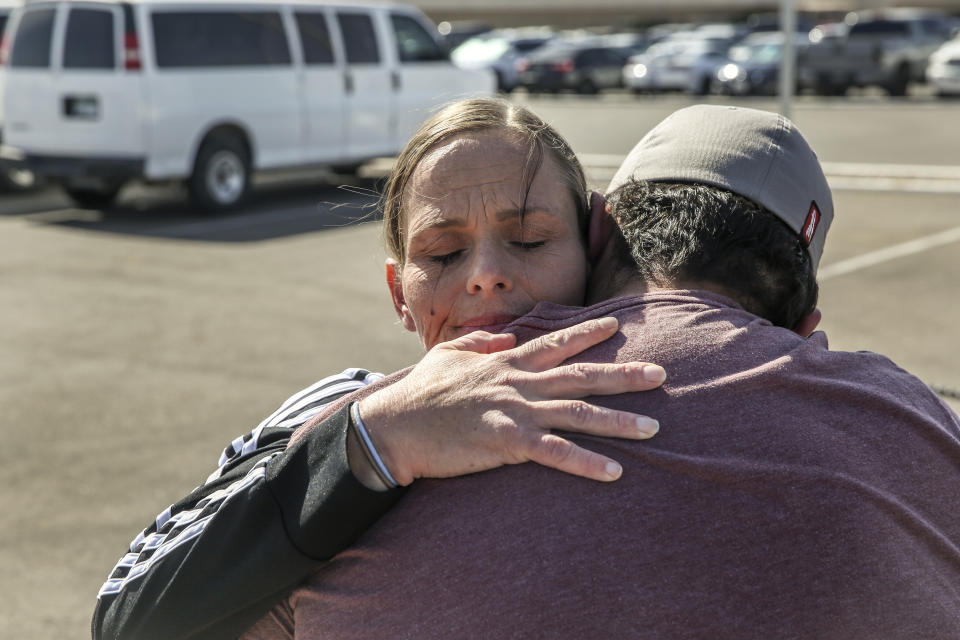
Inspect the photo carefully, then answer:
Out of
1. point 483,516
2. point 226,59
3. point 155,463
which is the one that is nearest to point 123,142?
point 226,59

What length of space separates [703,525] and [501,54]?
1353 inches

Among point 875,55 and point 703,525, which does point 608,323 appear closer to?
point 703,525

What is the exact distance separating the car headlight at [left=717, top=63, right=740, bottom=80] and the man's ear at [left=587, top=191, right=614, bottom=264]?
29.3m

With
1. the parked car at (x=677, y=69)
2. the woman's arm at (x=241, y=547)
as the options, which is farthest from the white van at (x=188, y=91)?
the parked car at (x=677, y=69)

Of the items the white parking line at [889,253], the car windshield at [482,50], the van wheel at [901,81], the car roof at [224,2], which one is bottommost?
the van wheel at [901,81]

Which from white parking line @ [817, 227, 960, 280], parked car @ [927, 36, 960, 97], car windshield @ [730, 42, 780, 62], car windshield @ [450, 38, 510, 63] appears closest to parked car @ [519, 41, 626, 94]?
car windshield @ [450, 38, 510, 63]

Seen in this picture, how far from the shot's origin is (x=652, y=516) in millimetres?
1239

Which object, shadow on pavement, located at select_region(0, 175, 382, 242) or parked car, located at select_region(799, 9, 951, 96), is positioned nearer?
shadow on pavement, located at select_region(0, 175, 382, 242)

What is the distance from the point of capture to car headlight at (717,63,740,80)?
97.1 ft

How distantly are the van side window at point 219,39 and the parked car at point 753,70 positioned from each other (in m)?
19.1

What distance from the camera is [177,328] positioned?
7.46 metres

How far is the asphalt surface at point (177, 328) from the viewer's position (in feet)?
15.1

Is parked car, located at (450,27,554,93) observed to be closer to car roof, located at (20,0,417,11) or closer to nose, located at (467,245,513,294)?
car roof, located at (20,0,417,11)

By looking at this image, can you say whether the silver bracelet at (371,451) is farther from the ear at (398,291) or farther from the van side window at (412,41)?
the van side window at (412,41)
